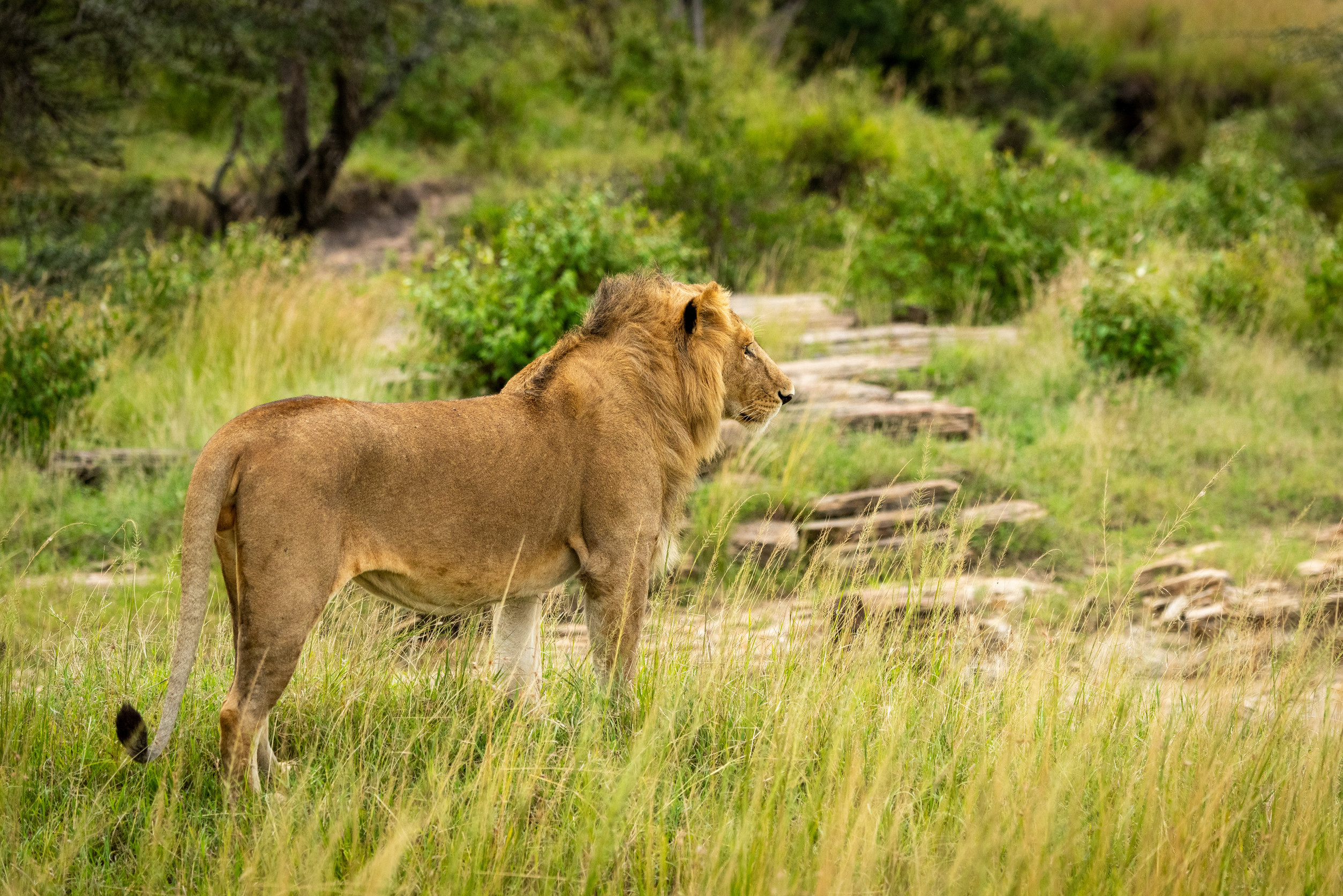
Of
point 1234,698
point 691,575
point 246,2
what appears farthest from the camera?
point 246,2

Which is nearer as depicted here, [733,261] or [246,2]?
[246,2]

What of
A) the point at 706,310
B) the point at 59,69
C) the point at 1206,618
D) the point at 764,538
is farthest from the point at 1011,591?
the point at 59,69

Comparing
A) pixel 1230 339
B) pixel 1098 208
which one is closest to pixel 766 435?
pixel 1230 339

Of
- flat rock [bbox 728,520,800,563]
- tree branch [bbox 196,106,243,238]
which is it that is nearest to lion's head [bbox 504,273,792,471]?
flat rock [bbox 728,520,800,563]

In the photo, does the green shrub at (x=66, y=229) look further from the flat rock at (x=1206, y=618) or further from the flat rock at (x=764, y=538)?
the flat rock at (x=1206, y=618)

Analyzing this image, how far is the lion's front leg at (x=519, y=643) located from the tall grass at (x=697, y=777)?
0.11 m

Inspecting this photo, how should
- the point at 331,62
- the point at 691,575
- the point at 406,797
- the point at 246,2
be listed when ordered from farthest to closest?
the point at 331,62
the point at 246,2
the point at 691,575
the point at 406,797

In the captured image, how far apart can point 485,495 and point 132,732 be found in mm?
1162

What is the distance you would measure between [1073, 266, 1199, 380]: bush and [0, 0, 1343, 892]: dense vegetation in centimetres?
A: 4

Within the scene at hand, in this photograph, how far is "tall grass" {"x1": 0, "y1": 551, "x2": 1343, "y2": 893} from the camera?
2.84 m

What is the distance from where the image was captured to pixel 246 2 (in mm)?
11664

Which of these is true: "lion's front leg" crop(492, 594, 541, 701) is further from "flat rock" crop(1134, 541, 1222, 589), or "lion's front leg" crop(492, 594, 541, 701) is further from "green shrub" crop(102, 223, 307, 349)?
"green shrub" crop(102, 223, 307, 349)

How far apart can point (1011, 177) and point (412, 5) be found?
890 cm

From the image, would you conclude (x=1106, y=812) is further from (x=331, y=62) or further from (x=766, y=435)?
(x=331, y=62)
